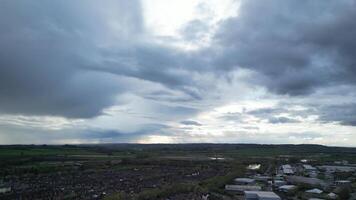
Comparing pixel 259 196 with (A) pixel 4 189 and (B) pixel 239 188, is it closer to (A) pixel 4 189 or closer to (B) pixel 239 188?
(B) pixel 239 188

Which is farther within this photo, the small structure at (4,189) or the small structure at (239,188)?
the small structure at (239,188)

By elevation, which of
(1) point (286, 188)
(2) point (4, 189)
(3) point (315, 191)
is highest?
(1) point (286, 188)

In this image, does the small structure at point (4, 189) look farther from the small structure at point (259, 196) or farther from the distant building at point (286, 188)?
the distant building at point (286, 188)

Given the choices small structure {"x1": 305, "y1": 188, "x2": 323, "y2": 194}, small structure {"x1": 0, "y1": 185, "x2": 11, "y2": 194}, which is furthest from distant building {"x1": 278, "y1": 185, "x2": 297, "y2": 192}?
small structure {"x1": 0, "y1": 185, "x2": 11, "y2": 194}

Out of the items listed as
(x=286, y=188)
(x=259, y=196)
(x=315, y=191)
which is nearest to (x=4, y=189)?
(x=259, y=196)

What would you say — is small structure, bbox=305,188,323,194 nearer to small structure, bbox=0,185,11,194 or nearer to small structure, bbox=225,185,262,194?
small structure, bbox=225,185,262,194

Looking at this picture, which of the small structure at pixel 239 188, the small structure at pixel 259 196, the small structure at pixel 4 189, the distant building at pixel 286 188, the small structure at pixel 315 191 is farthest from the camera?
the distant building at pixel 286 188

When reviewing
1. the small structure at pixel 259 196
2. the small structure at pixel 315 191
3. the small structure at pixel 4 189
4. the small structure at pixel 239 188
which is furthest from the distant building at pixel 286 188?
the small structure at pixel 4 189

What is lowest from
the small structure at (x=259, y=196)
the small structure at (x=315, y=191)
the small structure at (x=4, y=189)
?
the small structure at (x=4, y=189)

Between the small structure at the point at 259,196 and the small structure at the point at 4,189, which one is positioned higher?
the small structure at the point at 259,196

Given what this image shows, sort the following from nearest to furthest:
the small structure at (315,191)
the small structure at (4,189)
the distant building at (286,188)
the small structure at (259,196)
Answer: the small structure at (259,196) < the small structure at (4,189) < the small structure at (315,191) < the distant building at (286,188)

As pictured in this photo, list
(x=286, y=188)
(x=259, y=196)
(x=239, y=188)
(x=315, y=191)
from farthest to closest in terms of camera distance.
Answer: (x=286, y=188) → (x=239, y=188) → (x=315, y=191) → (x=259, y=196)

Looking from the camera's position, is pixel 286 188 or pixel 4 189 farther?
pixel 286 188
